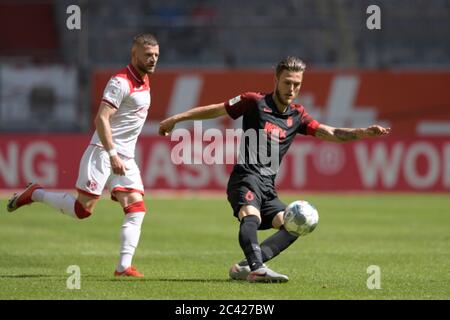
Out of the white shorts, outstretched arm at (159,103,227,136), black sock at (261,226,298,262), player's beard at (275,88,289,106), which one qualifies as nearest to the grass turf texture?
black sock at (261,226,298,262)

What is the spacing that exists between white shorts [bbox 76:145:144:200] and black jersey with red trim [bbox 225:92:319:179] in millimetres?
1055

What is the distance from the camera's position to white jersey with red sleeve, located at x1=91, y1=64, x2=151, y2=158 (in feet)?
32.4

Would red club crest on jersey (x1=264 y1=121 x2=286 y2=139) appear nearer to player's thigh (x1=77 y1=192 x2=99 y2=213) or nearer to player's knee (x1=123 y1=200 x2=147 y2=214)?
player's knee (x1=123 y1=200 x2=147 y2=214)

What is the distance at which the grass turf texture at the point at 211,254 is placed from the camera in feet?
29.1

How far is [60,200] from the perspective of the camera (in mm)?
10352

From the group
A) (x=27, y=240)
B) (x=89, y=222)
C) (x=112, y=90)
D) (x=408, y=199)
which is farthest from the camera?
(x=408, y=199)

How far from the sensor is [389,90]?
28.5 metres

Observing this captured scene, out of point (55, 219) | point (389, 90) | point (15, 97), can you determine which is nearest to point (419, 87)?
point (389, 90)

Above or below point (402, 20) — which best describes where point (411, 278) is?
below

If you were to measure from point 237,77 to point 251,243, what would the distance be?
1944cm

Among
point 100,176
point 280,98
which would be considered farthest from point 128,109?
point 280,98

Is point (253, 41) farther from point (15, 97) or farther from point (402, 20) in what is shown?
point (15, 97)

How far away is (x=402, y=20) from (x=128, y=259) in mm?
21628

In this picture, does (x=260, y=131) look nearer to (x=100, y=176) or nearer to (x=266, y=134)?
(x=266, y=134)
